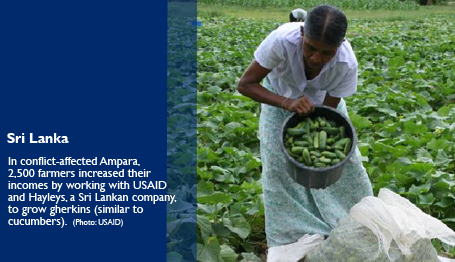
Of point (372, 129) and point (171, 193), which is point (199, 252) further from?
point (372, 129)

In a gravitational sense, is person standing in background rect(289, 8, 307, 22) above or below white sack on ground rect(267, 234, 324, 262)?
above

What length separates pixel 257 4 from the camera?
93.5ft

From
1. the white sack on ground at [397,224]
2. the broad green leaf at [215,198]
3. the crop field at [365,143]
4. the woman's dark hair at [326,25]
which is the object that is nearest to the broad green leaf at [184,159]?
the crop field at [365,143]

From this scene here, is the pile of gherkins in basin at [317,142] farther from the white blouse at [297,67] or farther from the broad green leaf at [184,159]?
the broad green leaf at [184,159]

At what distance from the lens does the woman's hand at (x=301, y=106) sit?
2891mm

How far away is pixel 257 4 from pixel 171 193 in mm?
25316

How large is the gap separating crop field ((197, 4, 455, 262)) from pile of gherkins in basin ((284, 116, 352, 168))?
71 cm

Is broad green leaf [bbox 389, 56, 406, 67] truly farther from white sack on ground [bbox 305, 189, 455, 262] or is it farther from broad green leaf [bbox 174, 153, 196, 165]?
white sack on ground [bbox 305, 189, 455, 262]

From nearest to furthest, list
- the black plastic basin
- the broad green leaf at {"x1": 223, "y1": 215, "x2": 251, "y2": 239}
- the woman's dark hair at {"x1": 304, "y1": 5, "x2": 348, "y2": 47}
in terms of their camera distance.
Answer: the woman's dark hair at {"x1": 304, "y1": 5, "x2": 348, "y2": 47} → the black plastic basin → the broad green leaf at {"x1": 223, "y1": 215, "x2": 251, "y2": 239}

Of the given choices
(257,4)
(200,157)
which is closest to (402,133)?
(200,157)

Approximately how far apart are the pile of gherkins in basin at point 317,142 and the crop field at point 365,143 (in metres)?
0.71

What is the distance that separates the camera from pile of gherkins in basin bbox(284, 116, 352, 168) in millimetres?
2846

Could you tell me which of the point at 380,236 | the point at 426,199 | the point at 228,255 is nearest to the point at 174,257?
the point at 228,255

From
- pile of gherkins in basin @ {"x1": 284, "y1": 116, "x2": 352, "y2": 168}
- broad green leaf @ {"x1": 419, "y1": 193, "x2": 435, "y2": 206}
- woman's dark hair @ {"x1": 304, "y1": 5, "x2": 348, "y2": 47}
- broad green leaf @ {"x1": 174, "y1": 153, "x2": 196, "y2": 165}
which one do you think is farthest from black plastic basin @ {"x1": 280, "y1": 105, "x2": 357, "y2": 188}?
broad green leaf @ {"x1": 174, "y1": 153, "x2": 196, "y2": 165}
